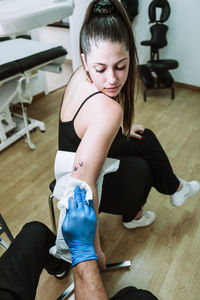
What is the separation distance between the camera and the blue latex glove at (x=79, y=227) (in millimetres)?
719

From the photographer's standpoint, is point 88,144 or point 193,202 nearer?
point 88,144

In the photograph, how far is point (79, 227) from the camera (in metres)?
0.72

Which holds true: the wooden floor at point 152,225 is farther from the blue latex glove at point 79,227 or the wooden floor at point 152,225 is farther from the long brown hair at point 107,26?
the long brown hair at point 107,26

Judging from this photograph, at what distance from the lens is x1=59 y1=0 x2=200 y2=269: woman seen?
774 mm

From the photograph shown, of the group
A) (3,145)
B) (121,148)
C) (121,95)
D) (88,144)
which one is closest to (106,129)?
(88,144)

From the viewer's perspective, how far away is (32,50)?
1.73 m

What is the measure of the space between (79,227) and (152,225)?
2.83 ft

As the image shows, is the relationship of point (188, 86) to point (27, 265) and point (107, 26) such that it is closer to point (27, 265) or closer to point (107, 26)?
point (107, 26)

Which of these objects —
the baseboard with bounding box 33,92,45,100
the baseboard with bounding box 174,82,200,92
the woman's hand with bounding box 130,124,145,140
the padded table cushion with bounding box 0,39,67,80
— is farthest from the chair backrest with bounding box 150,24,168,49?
the woman's hand with bounding box 130,124,145,140

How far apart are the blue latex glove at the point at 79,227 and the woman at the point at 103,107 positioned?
8 cm

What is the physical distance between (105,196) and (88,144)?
16.0 inches

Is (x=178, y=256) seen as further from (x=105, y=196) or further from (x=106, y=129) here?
(x=106, y=129)

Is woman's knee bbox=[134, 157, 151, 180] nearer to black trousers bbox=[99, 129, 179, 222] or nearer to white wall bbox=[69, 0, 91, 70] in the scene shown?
black trousers bbox=[99, 129, 179, 222]

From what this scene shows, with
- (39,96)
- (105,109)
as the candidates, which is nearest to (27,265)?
(105,109)
